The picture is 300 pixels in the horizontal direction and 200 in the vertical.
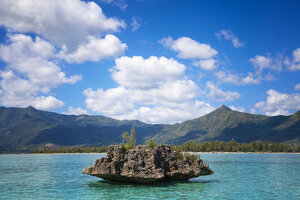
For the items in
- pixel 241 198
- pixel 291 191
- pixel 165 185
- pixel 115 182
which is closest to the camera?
pixel 241 198

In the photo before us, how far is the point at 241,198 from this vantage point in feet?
89.9

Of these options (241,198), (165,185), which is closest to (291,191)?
(241,198)

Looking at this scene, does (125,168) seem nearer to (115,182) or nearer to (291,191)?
(115,182)

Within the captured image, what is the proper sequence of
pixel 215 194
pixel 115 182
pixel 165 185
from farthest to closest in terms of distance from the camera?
pixel 115 182, pixel 165 185, pixel 215 194

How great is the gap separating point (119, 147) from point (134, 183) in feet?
19.1

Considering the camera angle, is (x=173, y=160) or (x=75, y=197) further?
(x=173, y=160)

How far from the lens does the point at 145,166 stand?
3578cm

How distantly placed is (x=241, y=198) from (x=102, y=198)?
1500 cm

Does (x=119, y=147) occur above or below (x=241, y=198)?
above

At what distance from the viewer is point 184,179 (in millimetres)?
40625

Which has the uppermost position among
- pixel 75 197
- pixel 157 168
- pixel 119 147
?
pixel 119 147

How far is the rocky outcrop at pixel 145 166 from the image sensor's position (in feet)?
116

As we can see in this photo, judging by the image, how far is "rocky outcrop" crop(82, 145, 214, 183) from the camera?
35312 millimetres

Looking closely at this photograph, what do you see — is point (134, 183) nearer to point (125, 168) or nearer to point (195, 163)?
point (125, 168)
